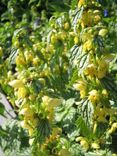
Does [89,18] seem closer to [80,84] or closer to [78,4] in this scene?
[78,4]

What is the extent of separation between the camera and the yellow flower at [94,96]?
183 cm

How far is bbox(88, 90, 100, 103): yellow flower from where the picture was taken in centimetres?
183

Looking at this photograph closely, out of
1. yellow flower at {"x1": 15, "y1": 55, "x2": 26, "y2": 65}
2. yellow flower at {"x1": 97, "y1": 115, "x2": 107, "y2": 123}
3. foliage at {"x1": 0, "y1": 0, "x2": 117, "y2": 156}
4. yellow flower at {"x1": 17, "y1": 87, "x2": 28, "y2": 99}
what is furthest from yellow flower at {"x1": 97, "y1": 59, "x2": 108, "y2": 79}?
yellow flower at {"x1": 15, "y1": 55, "x2": 26, "y2": 65}

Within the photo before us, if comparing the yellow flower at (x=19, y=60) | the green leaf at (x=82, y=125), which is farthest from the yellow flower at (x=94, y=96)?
the yellow flower at (x=19, y=60)

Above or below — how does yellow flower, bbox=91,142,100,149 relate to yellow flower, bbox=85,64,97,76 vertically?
below

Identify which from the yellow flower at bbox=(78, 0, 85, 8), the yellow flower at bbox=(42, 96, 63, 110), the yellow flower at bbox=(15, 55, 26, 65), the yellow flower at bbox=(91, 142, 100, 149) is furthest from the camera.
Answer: the yellow flower at bbox=(15, 55, 26, 65)

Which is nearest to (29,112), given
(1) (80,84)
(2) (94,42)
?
(1) (80,84)

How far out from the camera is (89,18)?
1873 millimetres

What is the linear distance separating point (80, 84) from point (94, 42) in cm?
21

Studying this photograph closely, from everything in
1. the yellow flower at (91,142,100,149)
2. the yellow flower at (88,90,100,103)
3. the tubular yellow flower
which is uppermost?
the tubular yellow flower

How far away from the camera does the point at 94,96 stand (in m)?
1.85

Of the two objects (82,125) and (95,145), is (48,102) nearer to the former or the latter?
(82,125)

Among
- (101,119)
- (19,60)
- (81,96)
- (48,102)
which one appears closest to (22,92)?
(48,102)

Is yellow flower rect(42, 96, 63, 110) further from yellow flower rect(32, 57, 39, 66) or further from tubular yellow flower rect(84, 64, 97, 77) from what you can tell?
yellow flower rect(32, 57, 39, 66)
